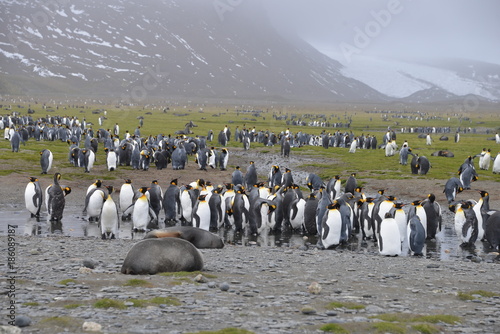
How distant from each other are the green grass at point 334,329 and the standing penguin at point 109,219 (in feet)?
24.3

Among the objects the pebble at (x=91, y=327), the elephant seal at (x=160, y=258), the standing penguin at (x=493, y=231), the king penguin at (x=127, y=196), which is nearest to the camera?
the pebble at (x=91, y=327)

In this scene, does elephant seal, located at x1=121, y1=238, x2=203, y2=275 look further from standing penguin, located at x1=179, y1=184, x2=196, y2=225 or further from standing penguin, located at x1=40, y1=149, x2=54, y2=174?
standing penguin, located at x1=40, y1=149, x2=54, y2=174

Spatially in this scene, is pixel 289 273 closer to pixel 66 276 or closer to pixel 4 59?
pixel 66 276

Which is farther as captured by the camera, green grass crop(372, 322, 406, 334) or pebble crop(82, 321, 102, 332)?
green grass crop(372, 322, 406, 334)

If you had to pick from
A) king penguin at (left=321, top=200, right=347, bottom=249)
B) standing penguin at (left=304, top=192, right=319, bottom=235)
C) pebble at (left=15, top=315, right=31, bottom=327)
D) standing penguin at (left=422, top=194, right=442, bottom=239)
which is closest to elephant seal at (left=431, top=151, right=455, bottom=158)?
standing penguin at (left=422, top=194, right=442, bottom=239)

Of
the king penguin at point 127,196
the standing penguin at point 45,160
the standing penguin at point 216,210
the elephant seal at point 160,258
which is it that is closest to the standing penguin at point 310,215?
the standing penguin at point 216,210

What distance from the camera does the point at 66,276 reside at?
6719 millimetres

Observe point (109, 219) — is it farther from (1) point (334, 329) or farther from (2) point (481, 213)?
(2) point (481, 213)

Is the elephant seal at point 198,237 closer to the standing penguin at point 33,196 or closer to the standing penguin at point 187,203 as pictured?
the standing penguin at point 187,203

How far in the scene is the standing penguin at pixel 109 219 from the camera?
1144 centimetres

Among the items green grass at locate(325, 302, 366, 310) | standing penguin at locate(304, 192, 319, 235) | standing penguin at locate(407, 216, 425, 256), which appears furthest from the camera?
standing penguin at locate(304, 192, 319, 235)

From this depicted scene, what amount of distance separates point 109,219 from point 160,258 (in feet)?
15.4

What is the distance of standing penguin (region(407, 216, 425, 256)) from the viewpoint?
1065 cm

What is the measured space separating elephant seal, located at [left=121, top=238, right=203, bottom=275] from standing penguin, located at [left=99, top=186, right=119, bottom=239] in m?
4.34
